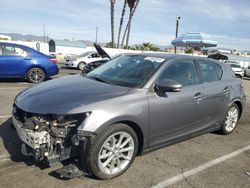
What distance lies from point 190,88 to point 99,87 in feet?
4.80

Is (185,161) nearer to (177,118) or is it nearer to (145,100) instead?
(177,118)

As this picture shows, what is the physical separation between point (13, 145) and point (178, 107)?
8.32 feet

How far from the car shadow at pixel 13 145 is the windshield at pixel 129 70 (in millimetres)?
1493

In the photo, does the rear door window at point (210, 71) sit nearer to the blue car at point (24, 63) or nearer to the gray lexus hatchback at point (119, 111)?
the gray lexus hatchback at point (119, 111)

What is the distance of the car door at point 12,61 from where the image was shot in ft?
33.7

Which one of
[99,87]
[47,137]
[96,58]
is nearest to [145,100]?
[99,87]

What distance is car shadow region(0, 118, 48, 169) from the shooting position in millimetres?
4023

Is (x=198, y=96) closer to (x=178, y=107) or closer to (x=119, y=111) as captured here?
(x=178, y=107)

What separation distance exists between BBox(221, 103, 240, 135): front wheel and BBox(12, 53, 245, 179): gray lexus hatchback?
396mm

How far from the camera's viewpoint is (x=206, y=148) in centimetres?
502

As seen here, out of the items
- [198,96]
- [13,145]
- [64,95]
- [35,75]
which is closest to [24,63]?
[35,75]

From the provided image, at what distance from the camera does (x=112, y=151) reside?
3.70 metres

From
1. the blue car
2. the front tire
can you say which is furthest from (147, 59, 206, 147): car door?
the blue car

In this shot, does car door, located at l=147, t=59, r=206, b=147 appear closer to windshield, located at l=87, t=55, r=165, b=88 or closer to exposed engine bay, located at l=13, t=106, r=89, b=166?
windshield, located at l=87, t=55, r=165, b=88
